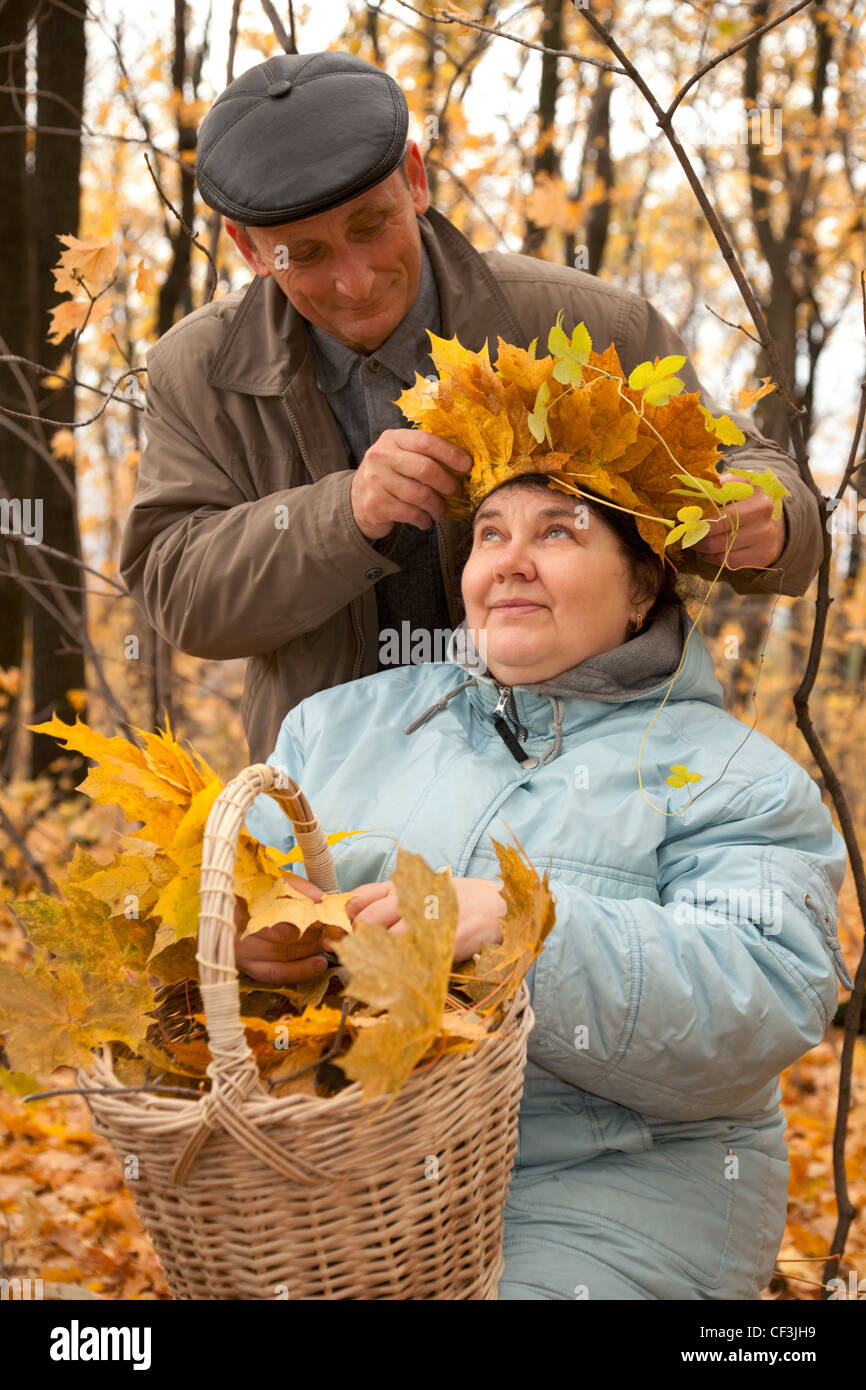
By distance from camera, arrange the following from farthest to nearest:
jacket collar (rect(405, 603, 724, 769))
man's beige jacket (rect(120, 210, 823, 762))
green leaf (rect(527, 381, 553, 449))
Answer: man's beige jacket (rect(120, 210, 823, 762)) → jacket collar (rect(405, 603, 724, 769)) → green leaf (rect(527, 381, 553, 449))

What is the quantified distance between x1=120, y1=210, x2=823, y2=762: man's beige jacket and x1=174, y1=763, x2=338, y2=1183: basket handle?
1.08 metres

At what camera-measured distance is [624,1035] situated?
72.3 inches

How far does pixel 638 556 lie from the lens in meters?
2.38

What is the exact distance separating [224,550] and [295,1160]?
149 cm

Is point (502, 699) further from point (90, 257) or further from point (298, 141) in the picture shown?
point (90, 257)

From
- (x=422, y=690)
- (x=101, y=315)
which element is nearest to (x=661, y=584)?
(x=422, y=690)

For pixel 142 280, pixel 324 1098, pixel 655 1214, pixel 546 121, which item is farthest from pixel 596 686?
pixel 546 121

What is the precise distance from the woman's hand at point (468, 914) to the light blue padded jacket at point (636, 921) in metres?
0.09

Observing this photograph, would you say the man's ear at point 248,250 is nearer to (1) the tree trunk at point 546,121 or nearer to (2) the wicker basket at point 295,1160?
(2) the wicker basket at point 295,1160

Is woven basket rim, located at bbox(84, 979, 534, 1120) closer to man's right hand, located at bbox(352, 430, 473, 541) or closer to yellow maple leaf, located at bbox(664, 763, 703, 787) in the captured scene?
yellow maple leaf, located at bbox(664, 763, 703, 787)

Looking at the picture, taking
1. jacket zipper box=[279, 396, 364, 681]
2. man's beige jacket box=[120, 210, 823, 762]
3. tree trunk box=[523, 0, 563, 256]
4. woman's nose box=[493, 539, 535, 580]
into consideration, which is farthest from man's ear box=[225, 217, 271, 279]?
tree trunk box=[523, 0, 563, 256]

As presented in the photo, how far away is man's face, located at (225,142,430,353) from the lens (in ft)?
8.23
